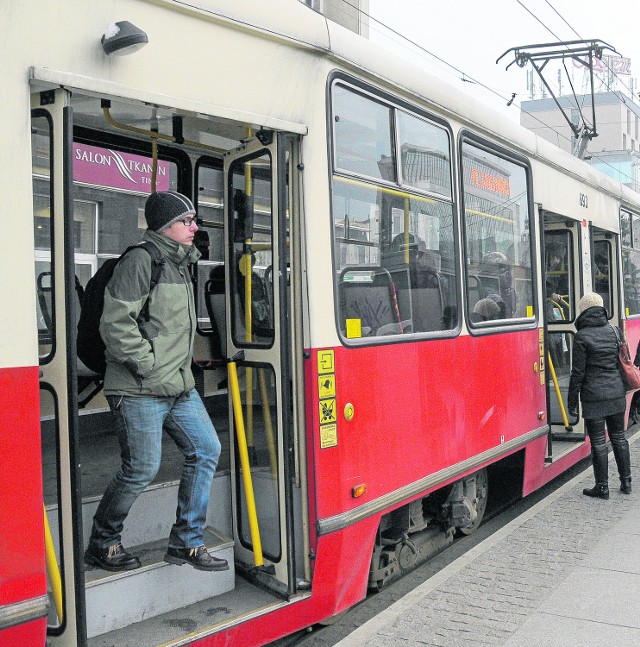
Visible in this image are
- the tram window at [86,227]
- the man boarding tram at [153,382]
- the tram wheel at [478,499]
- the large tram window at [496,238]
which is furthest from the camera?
the tram wheel at [478,499]

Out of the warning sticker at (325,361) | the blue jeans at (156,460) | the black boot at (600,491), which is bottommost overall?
the black boot at (600,491)

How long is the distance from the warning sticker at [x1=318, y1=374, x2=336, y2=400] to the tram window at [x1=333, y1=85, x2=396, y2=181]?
1.00 meters

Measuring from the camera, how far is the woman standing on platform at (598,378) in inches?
266

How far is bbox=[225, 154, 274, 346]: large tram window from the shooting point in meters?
3.87

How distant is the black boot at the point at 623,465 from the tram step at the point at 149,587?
4.02m

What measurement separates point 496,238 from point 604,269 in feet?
12.4

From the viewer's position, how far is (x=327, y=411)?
149 inches

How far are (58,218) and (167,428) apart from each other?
121cm

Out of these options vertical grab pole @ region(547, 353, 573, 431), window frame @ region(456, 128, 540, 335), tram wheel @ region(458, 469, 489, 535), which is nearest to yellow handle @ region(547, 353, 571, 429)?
vertical grab pole @ region(547, 353, 573, 431)

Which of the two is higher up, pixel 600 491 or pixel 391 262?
pixel 391 262

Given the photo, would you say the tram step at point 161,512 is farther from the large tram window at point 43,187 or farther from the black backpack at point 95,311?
the large tram window at point 43,187

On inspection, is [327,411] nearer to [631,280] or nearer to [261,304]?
[261,304]

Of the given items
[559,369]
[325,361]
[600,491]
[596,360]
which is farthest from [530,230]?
[325,361]

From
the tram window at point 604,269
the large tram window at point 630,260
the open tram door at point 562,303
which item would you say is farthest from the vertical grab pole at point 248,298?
the large tram window at point 630,260
